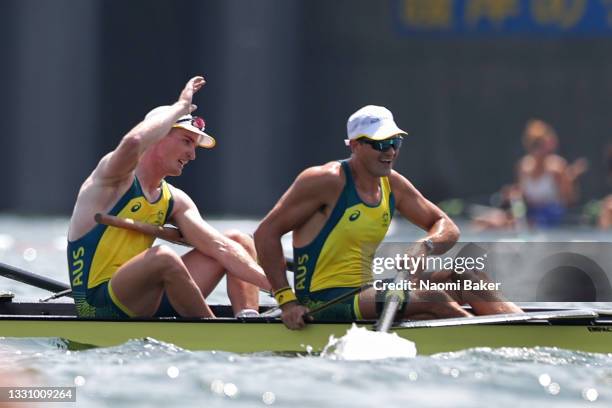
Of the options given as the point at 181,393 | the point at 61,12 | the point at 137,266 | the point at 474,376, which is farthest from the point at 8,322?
the point at 61,12

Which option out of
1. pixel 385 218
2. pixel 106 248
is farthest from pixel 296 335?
pixel 106 248

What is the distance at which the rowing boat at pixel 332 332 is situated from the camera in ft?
27.5

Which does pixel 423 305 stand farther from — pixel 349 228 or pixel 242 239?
pixel 242 239

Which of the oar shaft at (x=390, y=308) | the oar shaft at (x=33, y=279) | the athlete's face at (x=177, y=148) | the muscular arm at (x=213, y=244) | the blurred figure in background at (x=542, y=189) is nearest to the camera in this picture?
the oar shaft at (x=390, y=308)

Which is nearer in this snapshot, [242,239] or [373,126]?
[373,126]

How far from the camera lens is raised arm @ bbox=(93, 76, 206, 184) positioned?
332 inches

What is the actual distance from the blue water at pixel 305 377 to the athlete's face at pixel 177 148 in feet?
3.60

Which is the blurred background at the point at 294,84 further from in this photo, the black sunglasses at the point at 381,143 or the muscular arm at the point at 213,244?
the black sunglasses at the point at 381,143

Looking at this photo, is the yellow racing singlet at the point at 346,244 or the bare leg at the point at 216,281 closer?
the yellow racing singlet at the point at 346,244

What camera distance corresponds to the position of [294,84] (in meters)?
25.0

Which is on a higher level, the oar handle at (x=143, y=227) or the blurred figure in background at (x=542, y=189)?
the blurred figure in background at (x=542, y=189)

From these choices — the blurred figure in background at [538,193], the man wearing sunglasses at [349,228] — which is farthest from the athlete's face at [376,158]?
the blurred figure in background at [538,193]

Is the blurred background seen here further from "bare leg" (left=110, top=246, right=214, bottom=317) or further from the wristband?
the wristband

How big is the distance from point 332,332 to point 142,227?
4.41 ft
